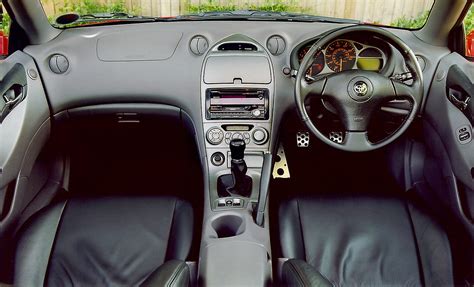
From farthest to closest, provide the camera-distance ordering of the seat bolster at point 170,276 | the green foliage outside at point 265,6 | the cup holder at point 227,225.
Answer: the green foliage outside at point 265,6 < the cup holder at point 227,225 < the seat bolster at point 170,276

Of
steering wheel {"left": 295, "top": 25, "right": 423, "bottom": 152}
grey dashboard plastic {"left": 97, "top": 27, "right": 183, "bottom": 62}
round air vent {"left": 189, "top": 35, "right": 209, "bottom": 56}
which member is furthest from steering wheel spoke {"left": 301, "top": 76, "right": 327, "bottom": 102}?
grey dashboard plastic {"left": 97, "top": 27, "right": 183, "bottom": 62}

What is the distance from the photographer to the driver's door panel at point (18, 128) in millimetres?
1746

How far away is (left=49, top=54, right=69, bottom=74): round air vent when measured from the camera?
1.95 meters

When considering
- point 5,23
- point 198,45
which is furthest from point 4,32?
point 198,45

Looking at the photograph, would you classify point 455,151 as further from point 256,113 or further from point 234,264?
point 234,264

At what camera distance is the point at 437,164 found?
201cm

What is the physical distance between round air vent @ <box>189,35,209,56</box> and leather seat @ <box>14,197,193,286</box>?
0.66m

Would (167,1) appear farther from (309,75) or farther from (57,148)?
(309,75)

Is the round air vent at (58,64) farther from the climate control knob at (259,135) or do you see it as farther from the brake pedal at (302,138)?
the brake pedal at (302,138)

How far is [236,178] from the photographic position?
1775mm

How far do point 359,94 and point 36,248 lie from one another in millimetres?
1360

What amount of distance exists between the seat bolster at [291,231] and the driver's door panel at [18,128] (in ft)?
3.52

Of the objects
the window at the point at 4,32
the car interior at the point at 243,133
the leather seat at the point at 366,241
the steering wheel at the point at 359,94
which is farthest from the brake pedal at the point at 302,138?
the window at the point at 4,32

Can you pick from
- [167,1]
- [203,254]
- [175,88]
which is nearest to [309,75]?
[175,88]
